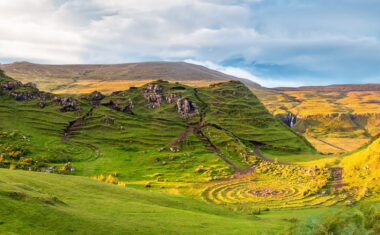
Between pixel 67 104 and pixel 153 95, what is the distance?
5721 centimetres

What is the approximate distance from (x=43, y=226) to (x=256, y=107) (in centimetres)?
18580

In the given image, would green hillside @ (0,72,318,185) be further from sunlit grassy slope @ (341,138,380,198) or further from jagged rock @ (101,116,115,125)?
sunlit grassy slope @ (341,138,380,198)

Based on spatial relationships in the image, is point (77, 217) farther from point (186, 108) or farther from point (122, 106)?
point (122, 106)

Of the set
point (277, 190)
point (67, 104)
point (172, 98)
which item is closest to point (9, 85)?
point (67, 104)

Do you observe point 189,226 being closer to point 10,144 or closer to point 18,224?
point 18,224

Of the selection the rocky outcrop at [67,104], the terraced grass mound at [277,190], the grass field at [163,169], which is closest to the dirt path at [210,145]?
the grass field at [163,169]

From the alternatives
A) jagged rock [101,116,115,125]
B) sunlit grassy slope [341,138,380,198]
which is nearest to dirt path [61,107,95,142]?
jagged rock [101,116,115,125]

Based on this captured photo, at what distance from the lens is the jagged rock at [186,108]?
544ft

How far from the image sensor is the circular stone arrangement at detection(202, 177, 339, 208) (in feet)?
186

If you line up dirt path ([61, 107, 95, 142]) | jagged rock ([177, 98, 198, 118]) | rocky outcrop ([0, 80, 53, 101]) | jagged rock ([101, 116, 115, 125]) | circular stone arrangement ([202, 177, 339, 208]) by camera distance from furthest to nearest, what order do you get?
jagged rock ([177, 98, 198, 118])
rocky outcrop ([0, 80, 53, 101])
jagged rock ([101, 116, 115, 125])
dirt path ([61, 107, 95, 142])
circular stone arrangement ([202, 177, 339, 208])

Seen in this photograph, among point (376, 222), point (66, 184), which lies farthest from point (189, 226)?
point (66, 184)

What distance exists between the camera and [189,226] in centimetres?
2161

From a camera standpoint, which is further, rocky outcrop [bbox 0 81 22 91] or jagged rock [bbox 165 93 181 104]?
jagged rock [bbox 165 93 181 104]

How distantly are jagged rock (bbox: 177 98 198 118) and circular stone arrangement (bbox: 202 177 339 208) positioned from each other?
88108mm
